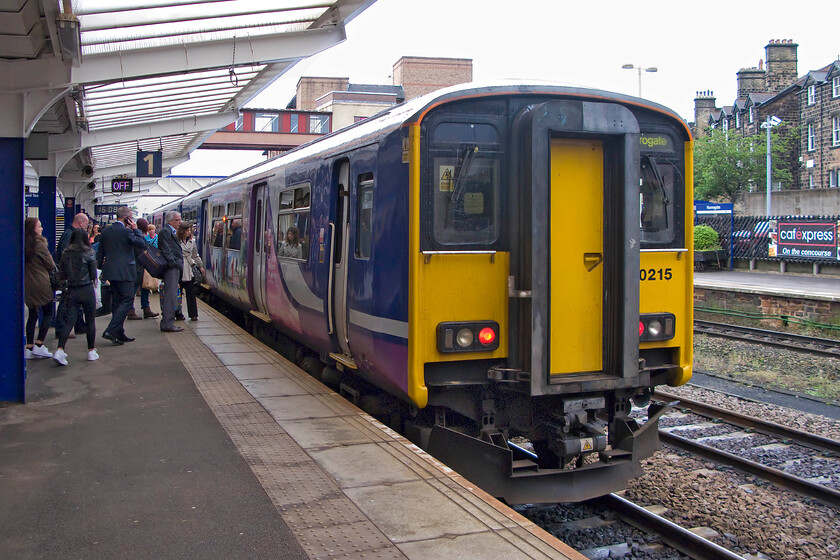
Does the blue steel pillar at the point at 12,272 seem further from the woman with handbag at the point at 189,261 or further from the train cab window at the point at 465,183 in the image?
the woman with handbag at the point at 189,261

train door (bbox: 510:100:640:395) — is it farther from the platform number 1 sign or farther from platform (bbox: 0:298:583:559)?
the platform number 1 sign

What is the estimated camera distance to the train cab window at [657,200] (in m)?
6.23

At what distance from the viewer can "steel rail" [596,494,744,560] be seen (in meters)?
5.13

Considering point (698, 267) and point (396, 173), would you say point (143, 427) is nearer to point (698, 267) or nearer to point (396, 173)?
point (396, 173)

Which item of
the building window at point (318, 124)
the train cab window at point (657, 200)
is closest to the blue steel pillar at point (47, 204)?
the train cab window at point (657, 200)

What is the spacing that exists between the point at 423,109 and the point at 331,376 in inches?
156

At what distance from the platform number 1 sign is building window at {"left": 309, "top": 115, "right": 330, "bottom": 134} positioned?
20.9 meters

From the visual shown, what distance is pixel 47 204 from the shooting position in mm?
14633

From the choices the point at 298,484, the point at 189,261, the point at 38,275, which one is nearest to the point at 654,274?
the point at 298,484

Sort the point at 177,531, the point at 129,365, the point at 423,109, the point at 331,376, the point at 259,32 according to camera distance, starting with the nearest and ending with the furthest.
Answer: the point at 177,531 < the point at 423,109 < the point at 331,376 < the point at 129,365 < the point at 259,32

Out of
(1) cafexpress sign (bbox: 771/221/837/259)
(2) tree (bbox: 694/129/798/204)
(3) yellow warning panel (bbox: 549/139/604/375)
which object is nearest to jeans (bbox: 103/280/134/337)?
(3) yellow warning panel (bbox: 549/139/604/375)

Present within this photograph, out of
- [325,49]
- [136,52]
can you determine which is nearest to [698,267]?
[325,49]

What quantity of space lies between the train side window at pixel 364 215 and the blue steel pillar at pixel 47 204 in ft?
32.7

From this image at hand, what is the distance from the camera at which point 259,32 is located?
10461mm
